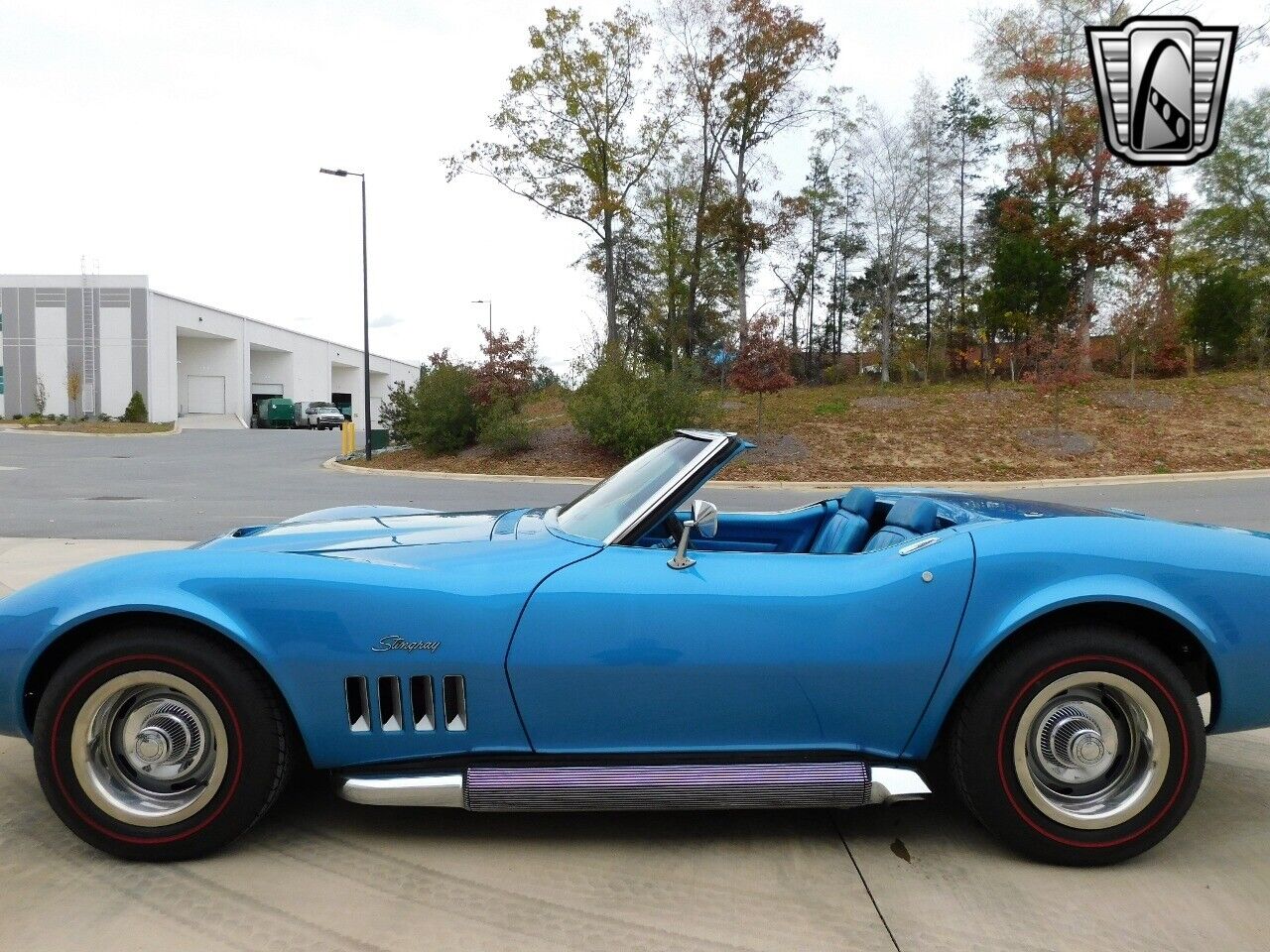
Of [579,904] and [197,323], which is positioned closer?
[579,904]

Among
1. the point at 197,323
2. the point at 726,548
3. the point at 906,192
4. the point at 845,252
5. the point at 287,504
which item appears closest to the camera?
the point at 726,548

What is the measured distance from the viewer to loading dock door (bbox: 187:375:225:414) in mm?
57697

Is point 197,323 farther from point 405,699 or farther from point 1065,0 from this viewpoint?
point 405,699

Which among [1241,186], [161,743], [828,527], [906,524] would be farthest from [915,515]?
[1241,186]

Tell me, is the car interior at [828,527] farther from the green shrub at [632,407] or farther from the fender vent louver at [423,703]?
the green shrub at [632,407]

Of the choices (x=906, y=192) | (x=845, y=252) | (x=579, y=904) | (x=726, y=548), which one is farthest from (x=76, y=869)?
(x=845, y=252)

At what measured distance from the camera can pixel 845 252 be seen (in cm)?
4506

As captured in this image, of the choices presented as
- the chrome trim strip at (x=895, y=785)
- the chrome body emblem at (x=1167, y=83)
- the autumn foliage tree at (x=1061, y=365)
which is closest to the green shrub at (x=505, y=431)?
the autumn foliage tree at (x=1061, y=365)

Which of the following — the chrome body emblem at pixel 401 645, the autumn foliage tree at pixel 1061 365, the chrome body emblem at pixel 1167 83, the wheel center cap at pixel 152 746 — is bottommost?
the wheel center cap at pixel 152 746

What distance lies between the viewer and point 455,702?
253cm

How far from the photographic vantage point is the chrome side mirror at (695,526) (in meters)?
2.56

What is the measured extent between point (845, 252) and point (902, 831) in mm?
44863

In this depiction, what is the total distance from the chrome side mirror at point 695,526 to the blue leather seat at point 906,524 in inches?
25.2

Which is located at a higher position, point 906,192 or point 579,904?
point 906,192
